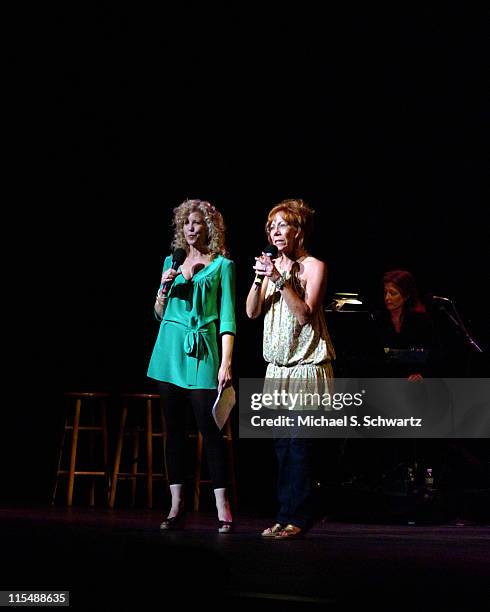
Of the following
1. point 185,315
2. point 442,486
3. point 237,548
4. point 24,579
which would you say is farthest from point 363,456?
point 24,579

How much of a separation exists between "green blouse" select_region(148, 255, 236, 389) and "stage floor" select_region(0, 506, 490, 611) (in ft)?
2.20

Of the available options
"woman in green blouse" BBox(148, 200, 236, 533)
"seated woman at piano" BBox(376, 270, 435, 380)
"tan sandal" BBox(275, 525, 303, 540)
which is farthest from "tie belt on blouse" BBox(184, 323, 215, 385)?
"seated woman at piano" BBox(376, 270, 435, 380)

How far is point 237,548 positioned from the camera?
380 centimetres

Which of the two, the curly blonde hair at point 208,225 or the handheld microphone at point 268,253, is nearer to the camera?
the handheld microphone at point 268,253

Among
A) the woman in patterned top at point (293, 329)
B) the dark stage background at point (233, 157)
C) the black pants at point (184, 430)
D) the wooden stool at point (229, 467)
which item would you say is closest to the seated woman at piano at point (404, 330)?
the dark stage background at point (233, 157)

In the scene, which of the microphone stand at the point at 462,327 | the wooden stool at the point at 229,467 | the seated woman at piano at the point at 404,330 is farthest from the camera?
the wooden stool at the point at 229,467

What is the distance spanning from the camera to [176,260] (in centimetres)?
455

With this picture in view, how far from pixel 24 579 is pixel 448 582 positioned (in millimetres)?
1155

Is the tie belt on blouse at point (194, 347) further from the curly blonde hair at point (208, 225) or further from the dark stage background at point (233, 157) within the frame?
the dark stage background at point (233, 157)

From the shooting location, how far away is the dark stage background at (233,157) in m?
6.92

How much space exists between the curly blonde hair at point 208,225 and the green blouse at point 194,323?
58mm

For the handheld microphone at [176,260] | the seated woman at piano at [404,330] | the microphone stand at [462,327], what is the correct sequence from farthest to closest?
the microphone stand at [462,327]
the seated woman at piano at [404,330]
the handheld microphone at [176,260]

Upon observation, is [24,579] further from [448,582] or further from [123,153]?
[123,153]

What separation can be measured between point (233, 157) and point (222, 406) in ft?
10.5
